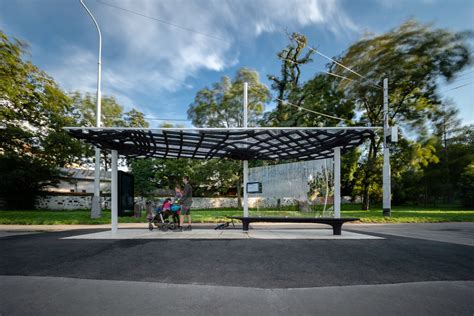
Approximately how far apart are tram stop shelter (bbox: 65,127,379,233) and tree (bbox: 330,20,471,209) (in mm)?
12507

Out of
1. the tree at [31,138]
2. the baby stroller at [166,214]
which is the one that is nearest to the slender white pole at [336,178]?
the baby stroller at [166,214]

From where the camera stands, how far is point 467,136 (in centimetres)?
3766

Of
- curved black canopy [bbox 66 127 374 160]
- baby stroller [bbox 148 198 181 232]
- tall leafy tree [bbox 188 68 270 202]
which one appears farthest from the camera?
tall leafy tree [bbox 188 68 270 202]

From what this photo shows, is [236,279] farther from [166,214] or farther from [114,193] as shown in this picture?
[114,193]

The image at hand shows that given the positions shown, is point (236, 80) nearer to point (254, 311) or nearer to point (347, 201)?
point (347, 201)

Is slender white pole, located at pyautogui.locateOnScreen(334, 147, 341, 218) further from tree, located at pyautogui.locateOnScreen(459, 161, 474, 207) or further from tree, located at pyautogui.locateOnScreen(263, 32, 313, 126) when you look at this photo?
tree, located at pyautogui.locateOnScreen(459, 161, 474, 207)

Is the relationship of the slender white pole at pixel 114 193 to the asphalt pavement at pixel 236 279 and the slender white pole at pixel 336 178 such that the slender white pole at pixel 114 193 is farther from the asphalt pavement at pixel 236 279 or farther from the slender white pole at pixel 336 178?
the slender white pole at pixel 336 178

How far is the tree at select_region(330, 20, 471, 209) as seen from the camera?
17422 mm

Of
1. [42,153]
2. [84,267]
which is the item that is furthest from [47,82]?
[84,267]

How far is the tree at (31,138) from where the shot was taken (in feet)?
44.2

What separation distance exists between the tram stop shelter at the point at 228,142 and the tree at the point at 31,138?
28.4ft

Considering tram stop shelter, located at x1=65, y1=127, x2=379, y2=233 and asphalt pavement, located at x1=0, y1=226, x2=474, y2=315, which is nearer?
asphalt pavement, located at x1=0, y1=226, x2=474, y2=315

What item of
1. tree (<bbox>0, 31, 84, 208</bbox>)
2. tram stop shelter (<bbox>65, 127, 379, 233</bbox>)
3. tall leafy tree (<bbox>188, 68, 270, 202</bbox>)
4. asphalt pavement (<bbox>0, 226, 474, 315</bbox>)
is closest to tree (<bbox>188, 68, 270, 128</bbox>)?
tall leafy tree (<bbox>188, 68, 270, 202</bbox>)

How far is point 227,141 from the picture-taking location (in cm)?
833
